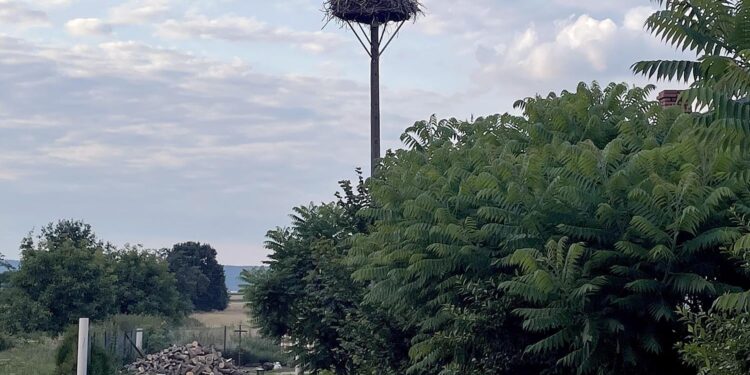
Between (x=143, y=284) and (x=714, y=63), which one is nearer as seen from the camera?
(x=714, y=63)

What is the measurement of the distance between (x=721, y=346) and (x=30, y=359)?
30300 mm

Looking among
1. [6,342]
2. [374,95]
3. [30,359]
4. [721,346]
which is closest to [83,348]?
[374,95]

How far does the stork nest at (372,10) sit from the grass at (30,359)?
12417mm

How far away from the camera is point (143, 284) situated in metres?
57.6

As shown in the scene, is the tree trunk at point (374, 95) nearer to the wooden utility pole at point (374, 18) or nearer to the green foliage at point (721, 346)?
the wooden utility pole at point (374, 18)

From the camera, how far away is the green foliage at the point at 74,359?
27219mm

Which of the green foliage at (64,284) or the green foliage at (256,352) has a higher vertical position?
the green foliage at (64,284)

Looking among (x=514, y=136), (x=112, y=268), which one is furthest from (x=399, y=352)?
(x=112, y=268)

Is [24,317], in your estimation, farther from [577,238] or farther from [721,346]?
[721,346]

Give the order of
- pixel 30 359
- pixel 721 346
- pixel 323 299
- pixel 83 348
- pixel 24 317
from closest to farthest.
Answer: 1. pixel 721 346
2. pixel 323 299
3. pixel 83 348
4. pixel 30 359
5. pixel 24 317

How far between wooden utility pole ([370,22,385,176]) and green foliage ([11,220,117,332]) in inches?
1105

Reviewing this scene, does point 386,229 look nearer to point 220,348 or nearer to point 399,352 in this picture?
point 399,352

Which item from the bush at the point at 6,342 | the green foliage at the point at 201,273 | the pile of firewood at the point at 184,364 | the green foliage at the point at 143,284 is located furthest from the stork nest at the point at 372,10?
the green foliage at the point at 201,273

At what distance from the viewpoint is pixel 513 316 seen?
14.6 m
